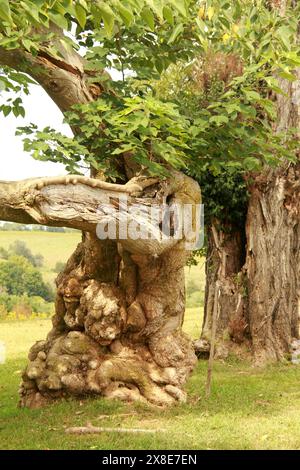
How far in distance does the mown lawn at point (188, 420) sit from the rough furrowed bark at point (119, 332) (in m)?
0.34

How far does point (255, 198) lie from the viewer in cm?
1576

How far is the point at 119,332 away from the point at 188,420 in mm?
1847

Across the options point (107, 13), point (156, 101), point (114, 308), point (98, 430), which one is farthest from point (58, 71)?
point (107, 13)

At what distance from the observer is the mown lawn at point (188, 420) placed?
8.50 metres

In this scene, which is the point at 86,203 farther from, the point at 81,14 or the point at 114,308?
the point at 81,14

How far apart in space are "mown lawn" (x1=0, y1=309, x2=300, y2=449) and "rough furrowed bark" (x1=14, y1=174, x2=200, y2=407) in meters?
0.34

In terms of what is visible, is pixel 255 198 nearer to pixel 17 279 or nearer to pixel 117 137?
pixel 117 137

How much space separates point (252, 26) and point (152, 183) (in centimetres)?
261

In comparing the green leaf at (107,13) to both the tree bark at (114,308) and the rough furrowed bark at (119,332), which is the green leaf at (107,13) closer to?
the tree bark at (114,308)

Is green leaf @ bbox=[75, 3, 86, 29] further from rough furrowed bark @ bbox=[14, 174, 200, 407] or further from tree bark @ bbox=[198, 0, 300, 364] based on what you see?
tree bark @ bbox=[198, 0, 300, 364]

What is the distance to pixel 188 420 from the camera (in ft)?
31.8

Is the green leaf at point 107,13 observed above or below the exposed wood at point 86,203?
above

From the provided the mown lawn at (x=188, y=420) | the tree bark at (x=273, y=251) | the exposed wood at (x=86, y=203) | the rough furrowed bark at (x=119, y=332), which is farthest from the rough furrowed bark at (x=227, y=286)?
the exposed wood at (x=86, y=203)

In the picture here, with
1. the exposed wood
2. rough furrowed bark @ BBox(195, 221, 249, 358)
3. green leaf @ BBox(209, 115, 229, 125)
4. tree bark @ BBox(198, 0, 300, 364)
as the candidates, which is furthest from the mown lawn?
green leaf @ BBox(209, 115, 229, 125)
